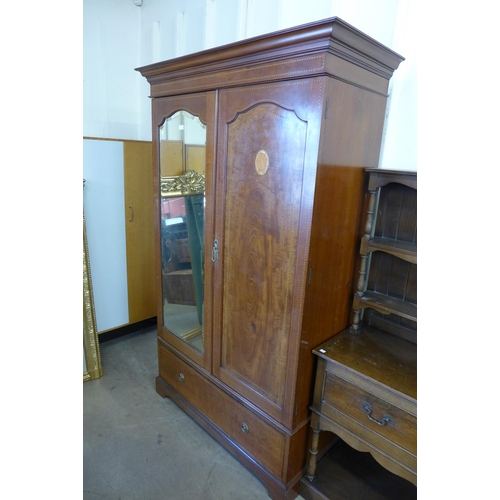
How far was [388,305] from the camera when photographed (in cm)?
148

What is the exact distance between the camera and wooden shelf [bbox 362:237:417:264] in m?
1.33

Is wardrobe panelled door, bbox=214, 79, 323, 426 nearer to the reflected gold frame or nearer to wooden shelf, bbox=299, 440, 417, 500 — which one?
wooden shelf, bbox=299, 440, 417, 500

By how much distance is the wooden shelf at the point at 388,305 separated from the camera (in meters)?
1.41

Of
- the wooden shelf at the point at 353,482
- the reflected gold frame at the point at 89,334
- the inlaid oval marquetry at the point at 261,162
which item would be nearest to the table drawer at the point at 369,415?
the wooden shelf at the point at 353,482

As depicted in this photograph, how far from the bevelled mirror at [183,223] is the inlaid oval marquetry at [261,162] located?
39cm

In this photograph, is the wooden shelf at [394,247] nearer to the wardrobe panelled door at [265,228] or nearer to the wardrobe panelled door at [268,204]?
the wardrobe panelled door at [268,204]

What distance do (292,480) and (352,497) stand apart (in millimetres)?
284

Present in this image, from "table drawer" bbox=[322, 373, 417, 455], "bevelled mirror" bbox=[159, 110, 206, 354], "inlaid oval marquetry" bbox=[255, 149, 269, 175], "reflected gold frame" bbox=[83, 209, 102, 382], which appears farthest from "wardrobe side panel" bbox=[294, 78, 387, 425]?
"reflected gold frame" bbox=[83, 209, 102, 382]

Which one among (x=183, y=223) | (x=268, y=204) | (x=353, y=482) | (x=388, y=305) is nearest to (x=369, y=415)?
(x=388, y=305)

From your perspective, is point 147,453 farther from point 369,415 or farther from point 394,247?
point 394,247

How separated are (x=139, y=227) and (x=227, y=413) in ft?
5.45

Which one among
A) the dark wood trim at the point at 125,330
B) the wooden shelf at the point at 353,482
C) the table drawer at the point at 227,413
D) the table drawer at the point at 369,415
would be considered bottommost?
the wooden shelf at the point at 353,482
